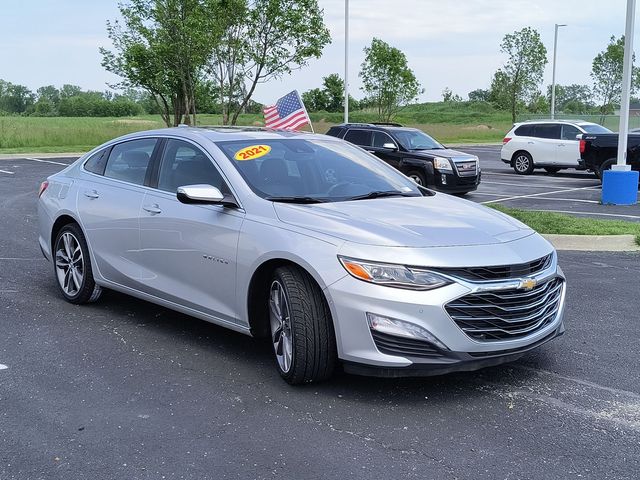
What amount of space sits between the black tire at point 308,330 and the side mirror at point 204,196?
0.82 metres

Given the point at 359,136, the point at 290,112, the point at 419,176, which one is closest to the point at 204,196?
the point at 419,176

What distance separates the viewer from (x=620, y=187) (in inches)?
556

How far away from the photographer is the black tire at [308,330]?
14.9 feet

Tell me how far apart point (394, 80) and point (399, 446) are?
4106 cm

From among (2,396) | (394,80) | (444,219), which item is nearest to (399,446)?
(444,219)

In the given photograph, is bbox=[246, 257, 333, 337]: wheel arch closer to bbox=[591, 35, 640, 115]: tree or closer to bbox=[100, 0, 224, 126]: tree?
bbox=[100, 0, 224, 126]: tree

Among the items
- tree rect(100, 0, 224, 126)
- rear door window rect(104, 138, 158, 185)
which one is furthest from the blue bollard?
tree rect(100, 0, 224, 126)

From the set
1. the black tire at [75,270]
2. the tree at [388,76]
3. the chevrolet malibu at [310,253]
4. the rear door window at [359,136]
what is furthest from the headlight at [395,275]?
the tree at [388,76]

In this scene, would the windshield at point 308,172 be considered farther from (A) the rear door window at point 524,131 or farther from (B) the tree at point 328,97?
(B) the tree at point 328,97

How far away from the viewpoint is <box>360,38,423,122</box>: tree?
43125 mm

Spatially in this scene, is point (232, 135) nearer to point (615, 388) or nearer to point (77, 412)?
point (77, 412)

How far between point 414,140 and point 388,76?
2706 cm

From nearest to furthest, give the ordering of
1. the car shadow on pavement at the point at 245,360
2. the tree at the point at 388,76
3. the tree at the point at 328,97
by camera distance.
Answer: the car shadow on pavement at the point at 245,360 → the tree at the point at 388,76 → the tree at the point at 328,97

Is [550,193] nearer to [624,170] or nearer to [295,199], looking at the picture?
[624,170]
